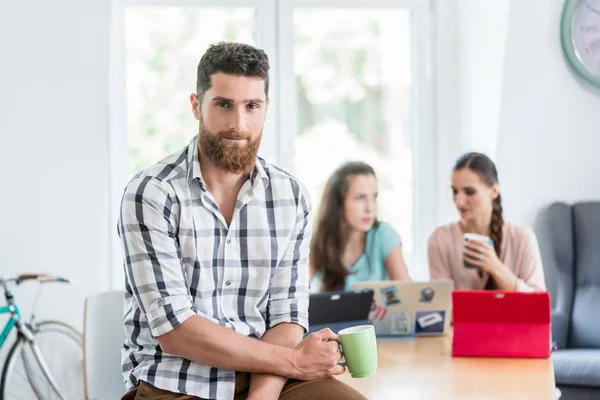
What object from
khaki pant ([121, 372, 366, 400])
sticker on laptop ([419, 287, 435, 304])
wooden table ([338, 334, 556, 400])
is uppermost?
sticker on laptop ([419, 287, 435, 304])

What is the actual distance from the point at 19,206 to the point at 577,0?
2601 millimetres

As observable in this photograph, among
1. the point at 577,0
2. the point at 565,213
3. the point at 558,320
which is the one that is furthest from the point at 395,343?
the point at 577,0

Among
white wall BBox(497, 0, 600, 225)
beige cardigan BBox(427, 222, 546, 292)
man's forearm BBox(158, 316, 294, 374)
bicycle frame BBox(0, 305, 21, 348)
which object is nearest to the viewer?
man's forearm BBox(158, 316, 294, 374)

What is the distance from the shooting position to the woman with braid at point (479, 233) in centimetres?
303

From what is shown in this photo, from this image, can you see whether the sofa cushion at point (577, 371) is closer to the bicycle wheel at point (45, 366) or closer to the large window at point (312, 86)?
the large window at point (312, 86)

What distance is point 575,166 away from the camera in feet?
12.8

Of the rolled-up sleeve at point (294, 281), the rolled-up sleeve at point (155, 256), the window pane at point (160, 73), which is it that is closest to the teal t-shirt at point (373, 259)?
the window pane at point (160, 73)

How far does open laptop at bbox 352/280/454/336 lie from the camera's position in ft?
8.01

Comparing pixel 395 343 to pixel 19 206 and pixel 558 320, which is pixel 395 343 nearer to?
pixel 558 320

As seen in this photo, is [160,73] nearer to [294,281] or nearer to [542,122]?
[542,122]

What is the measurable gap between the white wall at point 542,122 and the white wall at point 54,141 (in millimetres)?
1806

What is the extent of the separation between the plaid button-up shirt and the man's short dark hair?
17 cm

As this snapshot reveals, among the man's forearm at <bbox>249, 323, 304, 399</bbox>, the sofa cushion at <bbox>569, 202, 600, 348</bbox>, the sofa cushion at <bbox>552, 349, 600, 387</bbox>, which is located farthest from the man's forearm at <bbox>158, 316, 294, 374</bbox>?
the sofa cushion at <bbox>569, 202, 600, 348</bbox>

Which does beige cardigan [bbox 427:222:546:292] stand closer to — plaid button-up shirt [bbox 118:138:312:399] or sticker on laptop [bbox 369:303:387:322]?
sticker on laptop [bbox 369:303:387:322]
